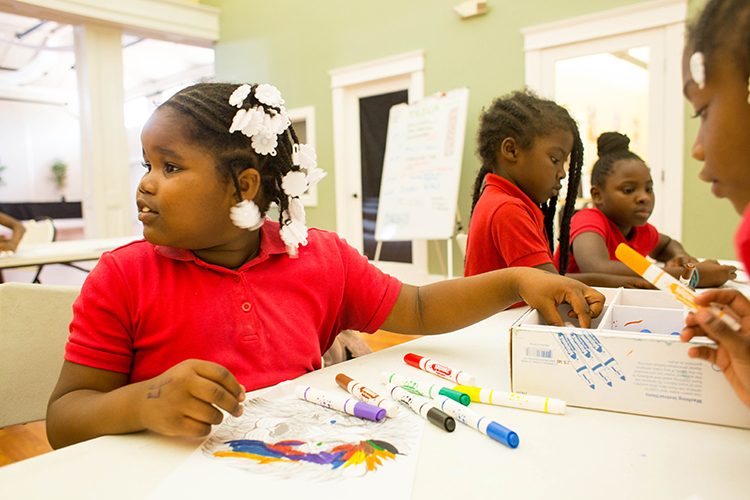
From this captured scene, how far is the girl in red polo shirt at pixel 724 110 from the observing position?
0.45m

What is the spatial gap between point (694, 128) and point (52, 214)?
9753 mm

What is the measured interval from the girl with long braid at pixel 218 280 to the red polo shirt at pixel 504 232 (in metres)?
0.41

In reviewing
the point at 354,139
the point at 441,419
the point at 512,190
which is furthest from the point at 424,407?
the point at 354,139

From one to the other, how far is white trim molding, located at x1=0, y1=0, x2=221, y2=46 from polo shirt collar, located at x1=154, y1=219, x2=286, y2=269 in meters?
5.10

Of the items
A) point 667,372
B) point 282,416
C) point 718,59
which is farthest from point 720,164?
point 282,416

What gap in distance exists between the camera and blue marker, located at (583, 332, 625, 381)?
0.61m

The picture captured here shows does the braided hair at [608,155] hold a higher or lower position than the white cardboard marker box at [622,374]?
higher

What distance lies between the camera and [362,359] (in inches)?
34.1

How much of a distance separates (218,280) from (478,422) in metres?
0.46

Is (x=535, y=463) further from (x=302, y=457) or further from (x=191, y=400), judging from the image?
(x=191, y=400)

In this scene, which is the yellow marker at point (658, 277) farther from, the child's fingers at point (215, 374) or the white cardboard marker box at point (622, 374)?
the child's fingers at point (215, 374)

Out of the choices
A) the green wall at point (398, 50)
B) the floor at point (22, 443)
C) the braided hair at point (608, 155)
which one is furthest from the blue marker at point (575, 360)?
the green wall at point (398, 50)

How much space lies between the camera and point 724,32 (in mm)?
464

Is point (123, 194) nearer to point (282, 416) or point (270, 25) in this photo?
point (270, 25)
